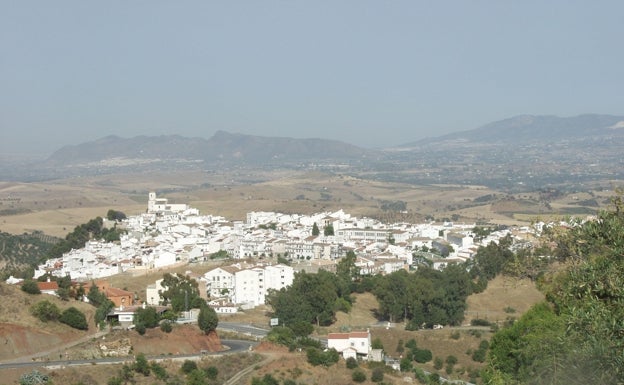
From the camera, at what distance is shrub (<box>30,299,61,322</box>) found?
29484mm

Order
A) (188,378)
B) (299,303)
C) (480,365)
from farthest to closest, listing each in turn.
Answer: (299,303), (480,365), (188,378)

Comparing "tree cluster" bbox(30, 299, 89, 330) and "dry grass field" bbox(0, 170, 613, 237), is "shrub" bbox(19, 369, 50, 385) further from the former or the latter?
"dry grass field" bbox(0, 170, 613, 237)

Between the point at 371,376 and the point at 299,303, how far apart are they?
10746 millimetres

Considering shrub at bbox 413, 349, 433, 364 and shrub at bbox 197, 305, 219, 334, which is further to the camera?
shrub at bbox 413, 349, 433, 364

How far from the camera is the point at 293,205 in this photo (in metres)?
95.4

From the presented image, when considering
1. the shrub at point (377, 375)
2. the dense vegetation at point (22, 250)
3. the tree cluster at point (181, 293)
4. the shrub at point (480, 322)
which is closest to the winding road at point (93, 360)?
the tree cluster at point (181, 293)

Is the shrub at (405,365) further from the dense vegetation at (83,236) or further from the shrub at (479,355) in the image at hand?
the dense vegetation at (83,236)

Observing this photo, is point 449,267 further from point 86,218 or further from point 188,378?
point 86,218

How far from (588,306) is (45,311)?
22.3 metres

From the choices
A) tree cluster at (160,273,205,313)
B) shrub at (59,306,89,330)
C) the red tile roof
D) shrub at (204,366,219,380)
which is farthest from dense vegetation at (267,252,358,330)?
the red tile roof

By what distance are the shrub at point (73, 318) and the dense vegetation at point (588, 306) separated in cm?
Answer: 1931

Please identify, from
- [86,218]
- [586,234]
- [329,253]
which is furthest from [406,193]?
[586,234]

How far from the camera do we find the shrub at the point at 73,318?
30219mm

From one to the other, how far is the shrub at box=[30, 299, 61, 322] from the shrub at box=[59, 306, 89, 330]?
0.78 ft
